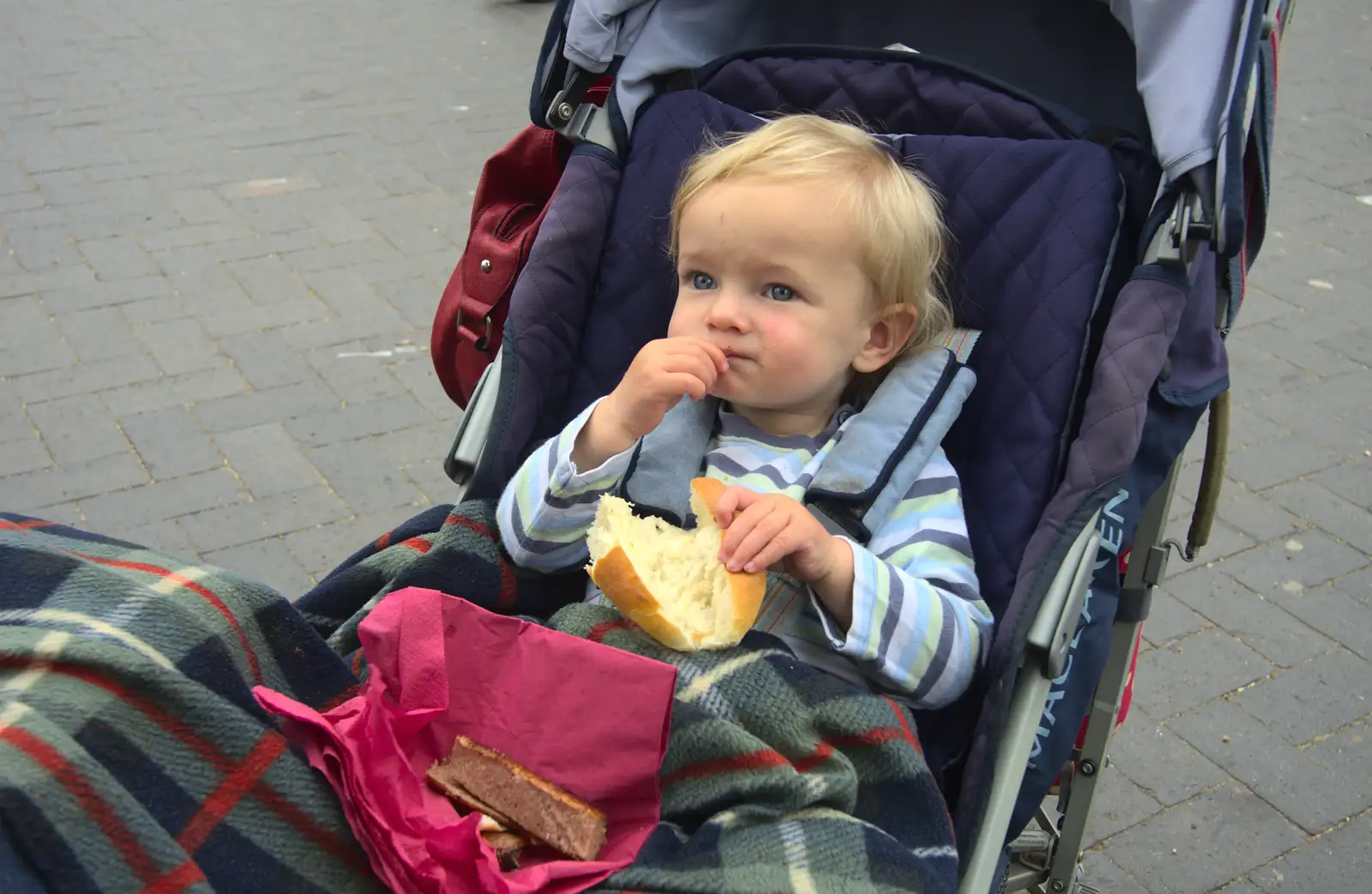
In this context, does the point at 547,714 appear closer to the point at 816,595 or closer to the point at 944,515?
the point at 816,595

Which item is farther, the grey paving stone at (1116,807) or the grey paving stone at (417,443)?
the grey paving stone at (417,443)

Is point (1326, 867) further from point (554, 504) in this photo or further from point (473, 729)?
point (473, 729)

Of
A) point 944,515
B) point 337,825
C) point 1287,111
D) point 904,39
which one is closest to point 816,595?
point 944,515

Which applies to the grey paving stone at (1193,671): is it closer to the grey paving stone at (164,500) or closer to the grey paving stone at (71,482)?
the grey paving stone at (164,500)

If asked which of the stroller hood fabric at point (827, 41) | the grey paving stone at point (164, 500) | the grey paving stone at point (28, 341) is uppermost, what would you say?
the stroller hood fabric at point (827, 41)

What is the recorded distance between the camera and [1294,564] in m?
3.54

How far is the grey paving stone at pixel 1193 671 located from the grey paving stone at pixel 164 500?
2349 mm

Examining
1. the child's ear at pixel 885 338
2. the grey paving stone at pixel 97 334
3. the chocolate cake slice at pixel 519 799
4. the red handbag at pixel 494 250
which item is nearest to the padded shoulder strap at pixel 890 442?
the child's ear at pixel 885 338

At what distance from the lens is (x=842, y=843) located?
1.48 metres

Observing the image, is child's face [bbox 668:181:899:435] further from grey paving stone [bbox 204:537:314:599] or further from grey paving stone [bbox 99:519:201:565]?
grey paving stone [bbox 99:519:201:565]

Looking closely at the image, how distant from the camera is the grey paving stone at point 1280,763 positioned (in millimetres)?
2846

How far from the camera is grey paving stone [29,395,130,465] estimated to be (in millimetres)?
3688

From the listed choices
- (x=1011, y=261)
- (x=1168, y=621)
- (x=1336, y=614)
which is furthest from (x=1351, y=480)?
(x=1011, y=261)

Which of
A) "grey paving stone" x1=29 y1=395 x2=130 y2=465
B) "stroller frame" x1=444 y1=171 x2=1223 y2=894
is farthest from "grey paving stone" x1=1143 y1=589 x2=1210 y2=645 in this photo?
"grey paving stone" x1=29 y1=395 x2=130 y2=465
